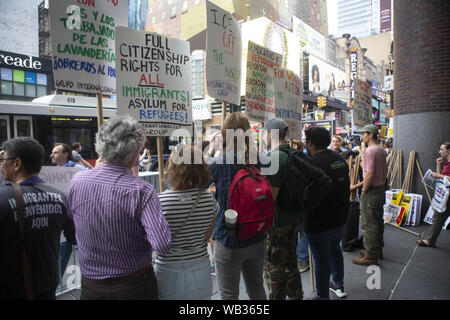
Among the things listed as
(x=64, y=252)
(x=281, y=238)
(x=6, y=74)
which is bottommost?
(x=64, y=252)

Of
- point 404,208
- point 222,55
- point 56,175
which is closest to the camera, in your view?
point 56,175

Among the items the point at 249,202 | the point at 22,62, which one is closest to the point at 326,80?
the point at 22,62

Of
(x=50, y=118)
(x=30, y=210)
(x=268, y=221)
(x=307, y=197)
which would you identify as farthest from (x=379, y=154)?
(x=50, y=118)

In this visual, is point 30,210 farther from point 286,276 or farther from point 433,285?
point 433,285

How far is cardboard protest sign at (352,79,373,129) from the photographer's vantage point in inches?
258

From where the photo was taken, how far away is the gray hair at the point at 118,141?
1.87 meters

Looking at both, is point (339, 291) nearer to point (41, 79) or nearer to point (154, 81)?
point (154, 81)

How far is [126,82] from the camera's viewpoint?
3121mm

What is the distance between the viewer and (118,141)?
188 cm

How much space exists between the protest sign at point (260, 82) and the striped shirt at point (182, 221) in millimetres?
2829

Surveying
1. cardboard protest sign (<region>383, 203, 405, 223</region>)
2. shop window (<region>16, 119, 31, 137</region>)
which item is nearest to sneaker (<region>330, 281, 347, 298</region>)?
cardboard protest sign (<region>383, 203, 405, 223</region>)

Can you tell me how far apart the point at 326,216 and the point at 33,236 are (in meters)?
2.78

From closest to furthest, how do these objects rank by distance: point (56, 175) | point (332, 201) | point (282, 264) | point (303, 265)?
point (282, 264)
point (56, 175)
point (332, 201)
point (303, 265)

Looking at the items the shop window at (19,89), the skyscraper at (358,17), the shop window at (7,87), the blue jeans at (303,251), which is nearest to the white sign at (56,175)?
the blue jeans at (303,251)
